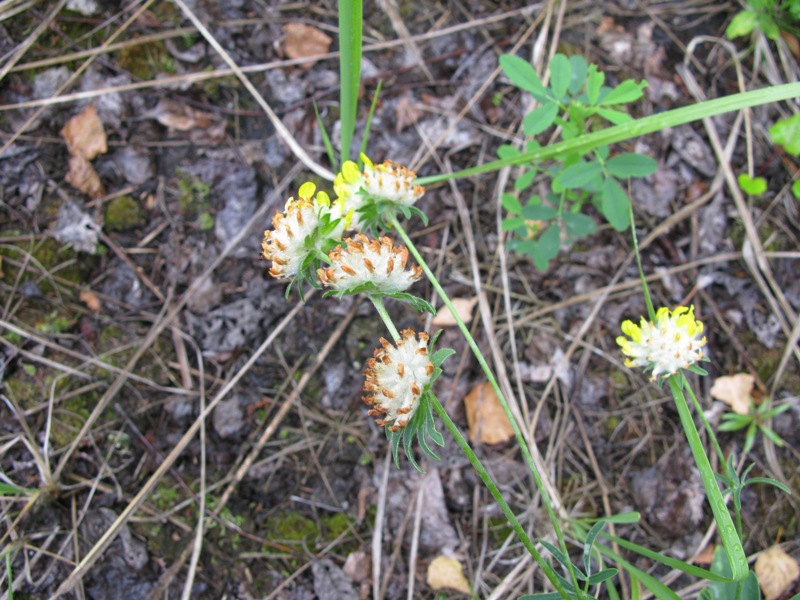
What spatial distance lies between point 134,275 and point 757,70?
3.27 meters

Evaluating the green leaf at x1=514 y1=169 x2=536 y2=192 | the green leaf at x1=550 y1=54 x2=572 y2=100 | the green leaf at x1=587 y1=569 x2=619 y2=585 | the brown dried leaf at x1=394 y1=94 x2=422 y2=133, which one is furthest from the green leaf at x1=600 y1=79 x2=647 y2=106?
the green leaf at x1=587 y1=569 x2=619 y2=585

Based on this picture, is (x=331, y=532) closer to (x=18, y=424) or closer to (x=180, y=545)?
(x=180, y=545)

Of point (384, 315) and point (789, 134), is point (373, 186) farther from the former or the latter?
point (789, 134)

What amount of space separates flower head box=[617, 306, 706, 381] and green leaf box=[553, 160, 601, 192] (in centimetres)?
66

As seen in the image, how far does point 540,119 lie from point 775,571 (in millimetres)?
2129

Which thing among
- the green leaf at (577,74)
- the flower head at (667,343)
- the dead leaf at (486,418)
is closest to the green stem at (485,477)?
the flower head at (667,343)

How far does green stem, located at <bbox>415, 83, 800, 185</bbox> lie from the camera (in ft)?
5.80

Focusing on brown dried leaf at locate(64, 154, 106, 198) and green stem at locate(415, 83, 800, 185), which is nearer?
green stem at locate(415, 83, 800, 185)

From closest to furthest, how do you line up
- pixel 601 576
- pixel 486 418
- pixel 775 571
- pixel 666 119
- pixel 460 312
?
pixel 601 576
pixel 666 119
pixel 775 571
pixel 486 418
pixel 460 312

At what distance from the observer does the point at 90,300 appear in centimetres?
244

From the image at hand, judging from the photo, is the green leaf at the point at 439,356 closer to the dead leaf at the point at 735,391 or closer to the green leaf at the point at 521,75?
the green leaf at the point at 521,75

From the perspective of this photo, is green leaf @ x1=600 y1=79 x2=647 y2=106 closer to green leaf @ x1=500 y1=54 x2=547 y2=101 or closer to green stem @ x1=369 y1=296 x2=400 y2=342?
green leaf @ x1=500 y1=54 x2=547 y2=101

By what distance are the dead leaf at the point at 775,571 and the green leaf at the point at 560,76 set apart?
6.95ft

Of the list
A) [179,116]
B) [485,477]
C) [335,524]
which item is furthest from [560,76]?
[335,524]
